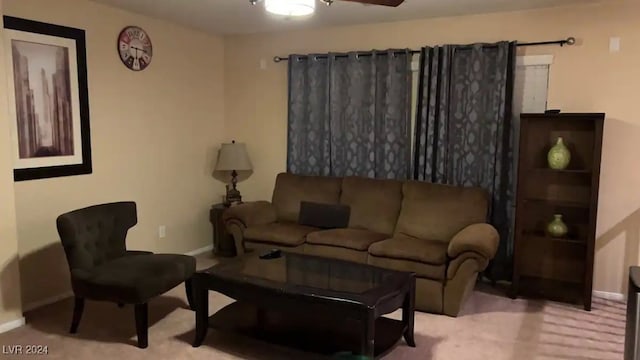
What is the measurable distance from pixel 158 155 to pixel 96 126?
75 cm

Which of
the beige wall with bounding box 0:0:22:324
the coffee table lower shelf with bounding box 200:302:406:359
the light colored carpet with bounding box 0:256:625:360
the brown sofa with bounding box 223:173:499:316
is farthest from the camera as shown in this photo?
the brown sofa with bounding box 223:173:499:316

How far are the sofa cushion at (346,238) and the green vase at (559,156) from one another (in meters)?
1.44

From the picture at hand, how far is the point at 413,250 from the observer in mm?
3842

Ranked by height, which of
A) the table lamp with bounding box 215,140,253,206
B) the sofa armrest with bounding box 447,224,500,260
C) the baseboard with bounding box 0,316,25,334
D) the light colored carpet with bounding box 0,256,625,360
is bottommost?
the light colored carpet with bounding box 0,256,625,360

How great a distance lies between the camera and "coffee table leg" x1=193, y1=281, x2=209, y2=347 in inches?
126

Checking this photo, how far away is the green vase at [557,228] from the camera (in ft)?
13.2

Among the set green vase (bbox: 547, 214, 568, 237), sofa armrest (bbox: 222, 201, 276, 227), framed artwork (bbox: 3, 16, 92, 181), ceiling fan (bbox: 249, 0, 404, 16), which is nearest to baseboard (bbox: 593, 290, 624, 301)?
green vase (bbox: 547, 214, 568, 237)

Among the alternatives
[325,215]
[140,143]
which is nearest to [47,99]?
[140,143]

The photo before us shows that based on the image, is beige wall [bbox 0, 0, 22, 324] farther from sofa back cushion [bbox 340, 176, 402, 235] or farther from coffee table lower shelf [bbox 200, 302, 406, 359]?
sofa back cushion [bbox 340, 176, 402, 235]

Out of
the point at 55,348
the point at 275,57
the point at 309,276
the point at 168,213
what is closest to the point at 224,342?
the point at 309,276

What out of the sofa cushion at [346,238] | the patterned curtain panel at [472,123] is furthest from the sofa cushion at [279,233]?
the patterned curtain panel at [472,123]

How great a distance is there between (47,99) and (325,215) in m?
2.44

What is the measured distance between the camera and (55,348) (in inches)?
124

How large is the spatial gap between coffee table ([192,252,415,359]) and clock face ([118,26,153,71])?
2188 mm
